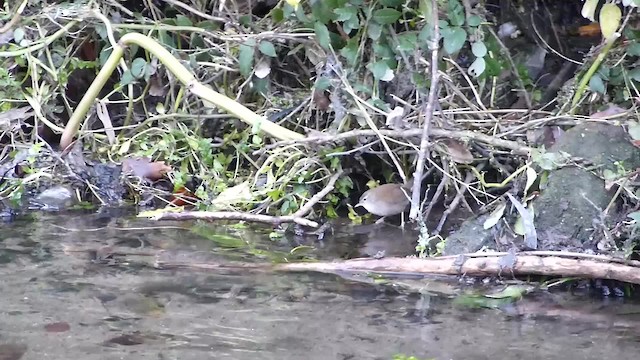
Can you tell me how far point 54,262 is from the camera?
2.25m

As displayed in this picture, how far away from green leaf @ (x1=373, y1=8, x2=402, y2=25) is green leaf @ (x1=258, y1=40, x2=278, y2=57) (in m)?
0.43

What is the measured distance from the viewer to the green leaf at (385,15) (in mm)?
2590

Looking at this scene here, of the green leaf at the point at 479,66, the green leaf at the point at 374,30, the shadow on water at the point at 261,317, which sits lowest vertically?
the shadow on water at the point at 261,317

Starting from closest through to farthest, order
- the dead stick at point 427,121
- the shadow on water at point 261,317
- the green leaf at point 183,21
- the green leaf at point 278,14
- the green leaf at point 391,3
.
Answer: the shadow on water at point 261,317 < the dead stick at point 427,121 < the green leaf at point 391,3 < the green leaf at point 278,14 < the green leaf at point 183,21

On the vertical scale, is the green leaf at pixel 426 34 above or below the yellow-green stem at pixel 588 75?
above

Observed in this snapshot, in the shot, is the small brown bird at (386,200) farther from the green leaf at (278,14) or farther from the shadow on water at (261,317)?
the green leaf at (278,14)

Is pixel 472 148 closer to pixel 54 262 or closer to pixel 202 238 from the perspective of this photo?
pixel 202 238

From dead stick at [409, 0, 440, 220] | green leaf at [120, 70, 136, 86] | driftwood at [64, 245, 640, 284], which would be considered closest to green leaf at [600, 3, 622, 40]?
dead stick at [409, 0, 440, 220]

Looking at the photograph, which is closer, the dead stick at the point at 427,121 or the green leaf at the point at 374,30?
the dead stick at the point at 427,121

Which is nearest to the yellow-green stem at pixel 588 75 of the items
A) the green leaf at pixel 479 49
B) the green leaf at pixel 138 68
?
the green leaf at pixel 479 49

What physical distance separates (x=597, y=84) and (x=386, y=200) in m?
0.74

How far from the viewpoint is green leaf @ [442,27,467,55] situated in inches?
97.7

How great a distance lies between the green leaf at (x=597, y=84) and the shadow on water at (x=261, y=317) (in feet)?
2.64

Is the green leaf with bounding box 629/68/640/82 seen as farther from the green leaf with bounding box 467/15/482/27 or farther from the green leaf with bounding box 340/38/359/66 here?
the green leaf with bounding box 340/38/359/66
